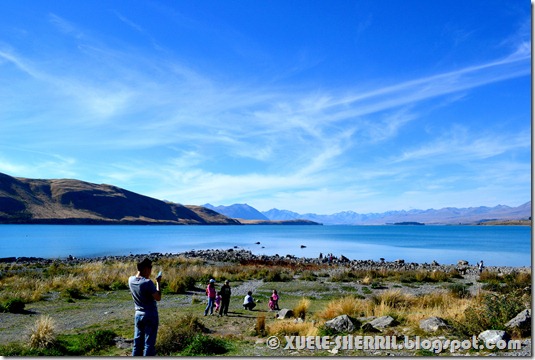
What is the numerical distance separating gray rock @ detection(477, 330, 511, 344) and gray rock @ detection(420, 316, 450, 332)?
49.7 inches

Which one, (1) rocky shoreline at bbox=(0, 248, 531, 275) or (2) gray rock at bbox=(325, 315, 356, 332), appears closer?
(2) gray rock at bbox=(325, 315, 356, 332)

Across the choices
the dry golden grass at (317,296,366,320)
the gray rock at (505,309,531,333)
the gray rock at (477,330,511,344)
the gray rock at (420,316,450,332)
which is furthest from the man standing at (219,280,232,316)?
the gray rock at (505,309,531,333)

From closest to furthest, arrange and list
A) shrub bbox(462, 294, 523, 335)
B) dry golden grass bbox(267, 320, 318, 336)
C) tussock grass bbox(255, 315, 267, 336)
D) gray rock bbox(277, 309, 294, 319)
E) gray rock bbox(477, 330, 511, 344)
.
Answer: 1. gray rock bbox(477, 330, 511, 344)
2. shrub bbox(462, 294, 523, 335)
3. dry golden grass bbox(267, 320, 318, 336)
4. tussock grass bbox(255, 315, 267, 336)
5. gray rock bbox(277, 309, 294, 319)

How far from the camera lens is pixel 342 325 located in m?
11.0

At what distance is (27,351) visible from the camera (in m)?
10.3

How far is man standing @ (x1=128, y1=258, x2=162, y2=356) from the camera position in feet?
22.0

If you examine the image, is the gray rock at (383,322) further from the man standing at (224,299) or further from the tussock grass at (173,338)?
the man standing at (224,299)

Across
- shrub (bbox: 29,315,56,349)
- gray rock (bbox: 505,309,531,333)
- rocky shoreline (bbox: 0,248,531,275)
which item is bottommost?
rocky shoreline (bbox: 0,248,531,275)

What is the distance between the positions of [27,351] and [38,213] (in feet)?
685

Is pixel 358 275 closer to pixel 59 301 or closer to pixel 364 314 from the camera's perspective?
pixel 364 314

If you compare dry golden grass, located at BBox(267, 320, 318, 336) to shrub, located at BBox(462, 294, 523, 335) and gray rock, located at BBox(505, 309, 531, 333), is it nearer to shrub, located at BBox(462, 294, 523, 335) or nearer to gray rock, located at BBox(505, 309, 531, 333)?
shrub, located at BBox(462, 294, 523, 335)

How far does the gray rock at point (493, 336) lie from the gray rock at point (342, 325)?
3.14 metres

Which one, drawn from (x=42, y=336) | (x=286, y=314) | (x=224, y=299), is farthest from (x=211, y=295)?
(x=42, y=336)

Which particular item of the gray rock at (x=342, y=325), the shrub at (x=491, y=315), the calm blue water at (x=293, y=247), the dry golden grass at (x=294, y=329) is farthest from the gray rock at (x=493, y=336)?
the calm blue water at (x=293, y=247)
